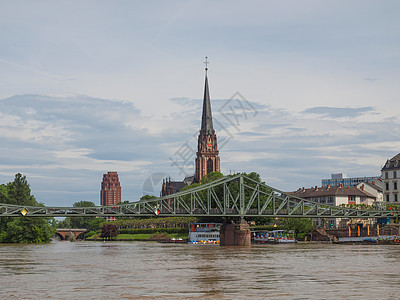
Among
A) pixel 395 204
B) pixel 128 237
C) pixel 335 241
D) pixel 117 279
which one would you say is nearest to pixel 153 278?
pixel 117 279

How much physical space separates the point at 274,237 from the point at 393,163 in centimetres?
3353

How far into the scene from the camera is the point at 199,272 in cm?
4325

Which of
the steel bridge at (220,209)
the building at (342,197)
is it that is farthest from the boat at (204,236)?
the building at (342,197)

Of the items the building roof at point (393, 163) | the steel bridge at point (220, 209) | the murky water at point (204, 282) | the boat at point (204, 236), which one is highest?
the building roof at point (393, 163)

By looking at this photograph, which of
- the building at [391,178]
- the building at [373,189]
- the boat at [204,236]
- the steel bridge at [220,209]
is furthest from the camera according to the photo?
the building at [373,189]

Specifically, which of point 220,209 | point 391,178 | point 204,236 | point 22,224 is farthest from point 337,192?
point 22,224

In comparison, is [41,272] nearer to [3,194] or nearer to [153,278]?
[153,278]

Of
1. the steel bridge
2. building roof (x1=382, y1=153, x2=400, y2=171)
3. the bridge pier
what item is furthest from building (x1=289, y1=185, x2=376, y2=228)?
the bridge pier

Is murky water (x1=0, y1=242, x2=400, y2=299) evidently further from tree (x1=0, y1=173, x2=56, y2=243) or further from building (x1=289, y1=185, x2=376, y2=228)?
building (x1=289, y1=185, x2=376, y2=228)

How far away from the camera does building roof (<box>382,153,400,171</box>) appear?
13391 centimetres

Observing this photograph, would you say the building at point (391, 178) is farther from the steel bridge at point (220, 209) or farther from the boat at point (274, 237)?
the boat at point (274, 237)

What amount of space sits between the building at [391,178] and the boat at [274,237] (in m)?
24.7

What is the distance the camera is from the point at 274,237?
125438 millimetres

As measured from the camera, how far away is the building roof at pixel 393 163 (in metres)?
134
